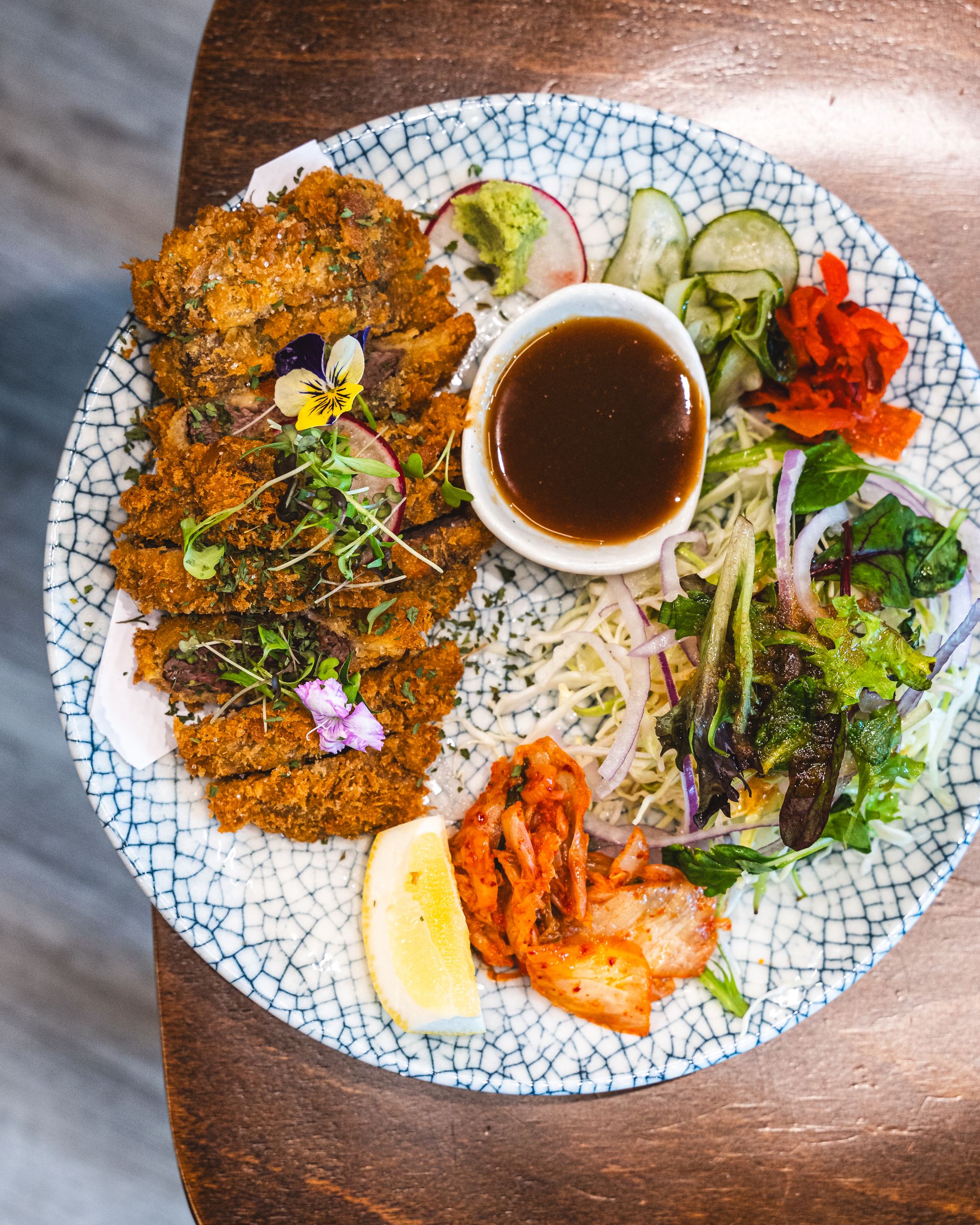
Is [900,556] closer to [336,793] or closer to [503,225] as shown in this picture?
[503,225]

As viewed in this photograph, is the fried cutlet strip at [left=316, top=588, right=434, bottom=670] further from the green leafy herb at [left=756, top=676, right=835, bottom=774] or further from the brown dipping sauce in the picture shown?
the green leafy herb at [left=756, top=676, right=835, bottom=774]

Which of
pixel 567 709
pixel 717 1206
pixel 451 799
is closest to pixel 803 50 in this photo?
pixel 567 709

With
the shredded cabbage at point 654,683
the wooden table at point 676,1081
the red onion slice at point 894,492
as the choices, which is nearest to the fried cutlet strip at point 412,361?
the wooden table at point 676,1081

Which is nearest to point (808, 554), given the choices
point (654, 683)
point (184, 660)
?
point (654, 683)

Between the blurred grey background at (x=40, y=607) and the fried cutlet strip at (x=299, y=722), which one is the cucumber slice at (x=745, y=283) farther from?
the blurred grey background at (x=40, y=607)

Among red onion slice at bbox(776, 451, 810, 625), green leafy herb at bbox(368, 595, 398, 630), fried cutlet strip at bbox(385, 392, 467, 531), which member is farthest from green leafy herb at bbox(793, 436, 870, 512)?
green leafy herb at bbox(368, 595, 398, 630)

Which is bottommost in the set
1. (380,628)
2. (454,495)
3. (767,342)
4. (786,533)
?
(380,628)
